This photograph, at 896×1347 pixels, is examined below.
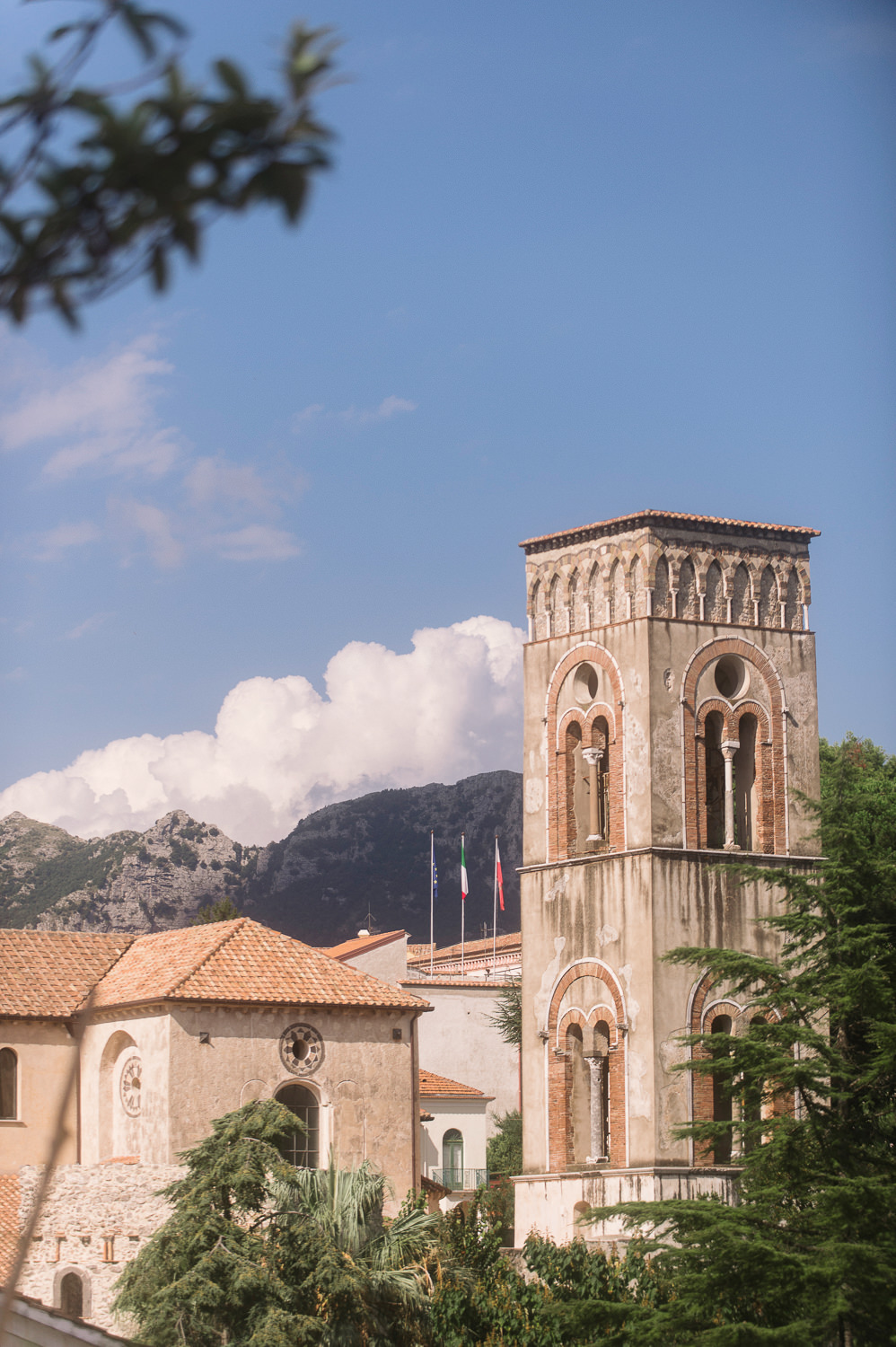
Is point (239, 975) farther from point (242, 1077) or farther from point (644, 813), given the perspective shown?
point (644, 813)

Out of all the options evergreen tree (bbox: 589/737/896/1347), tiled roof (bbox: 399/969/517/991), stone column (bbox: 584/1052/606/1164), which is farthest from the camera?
tiled roof (bbox: 399/969/517/991)

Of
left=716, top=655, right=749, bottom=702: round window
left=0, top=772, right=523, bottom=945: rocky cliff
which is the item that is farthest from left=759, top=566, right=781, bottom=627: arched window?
left=0, top=772, right=523, bottom=945: rocky cliff

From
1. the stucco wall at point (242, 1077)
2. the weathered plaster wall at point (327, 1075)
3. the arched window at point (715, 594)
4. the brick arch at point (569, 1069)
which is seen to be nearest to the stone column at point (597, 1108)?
the brick arch at point (569, 1069)

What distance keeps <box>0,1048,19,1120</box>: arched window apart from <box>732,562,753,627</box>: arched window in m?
14.6

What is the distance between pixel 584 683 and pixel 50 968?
1158cm

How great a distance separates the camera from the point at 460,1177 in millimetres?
43188

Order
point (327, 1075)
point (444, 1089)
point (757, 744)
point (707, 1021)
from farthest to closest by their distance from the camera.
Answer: point (444, 1089) < point (327, 1075) < point (757, 744) < point (707, 1021)

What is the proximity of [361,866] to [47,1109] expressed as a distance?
3211 inches

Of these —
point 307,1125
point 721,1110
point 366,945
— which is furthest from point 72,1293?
point 366,945

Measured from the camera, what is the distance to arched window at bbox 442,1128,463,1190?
141 ft

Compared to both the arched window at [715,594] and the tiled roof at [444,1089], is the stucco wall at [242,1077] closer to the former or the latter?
the arched window at [715,594]

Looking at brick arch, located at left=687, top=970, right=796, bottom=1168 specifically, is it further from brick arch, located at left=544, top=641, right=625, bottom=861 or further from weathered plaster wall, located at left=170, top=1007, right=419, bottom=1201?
weathered plaster wall, located at left=170, top=1007, right=419, bottom=1201

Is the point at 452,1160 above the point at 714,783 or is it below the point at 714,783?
below

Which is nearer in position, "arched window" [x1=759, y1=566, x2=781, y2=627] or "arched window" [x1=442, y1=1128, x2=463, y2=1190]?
"arched window" [x1=759, y1=566, x2=781, y2=627]
